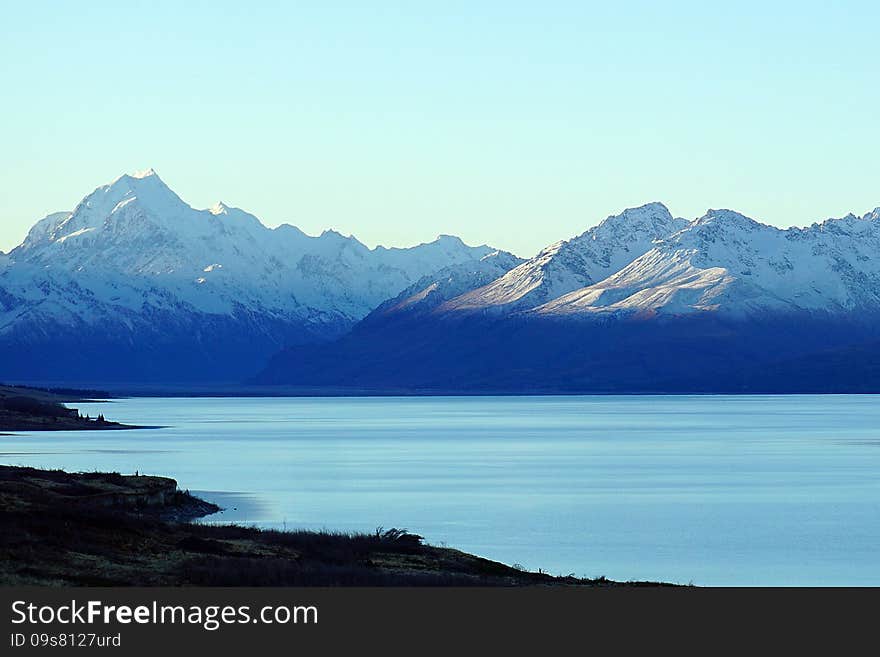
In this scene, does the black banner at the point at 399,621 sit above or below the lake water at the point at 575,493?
below

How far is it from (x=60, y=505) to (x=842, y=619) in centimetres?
3689

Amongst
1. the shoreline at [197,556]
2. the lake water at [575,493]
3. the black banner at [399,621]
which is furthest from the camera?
the lake water at [575,493]

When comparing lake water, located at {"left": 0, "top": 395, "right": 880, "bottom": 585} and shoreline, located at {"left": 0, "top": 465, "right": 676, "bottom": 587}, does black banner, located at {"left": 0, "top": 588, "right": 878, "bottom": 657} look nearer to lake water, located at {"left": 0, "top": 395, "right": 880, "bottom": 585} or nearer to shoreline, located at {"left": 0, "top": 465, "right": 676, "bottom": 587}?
shoreline, located at {"left": 0, "top": 465, "right": 676, "bottom": 587}

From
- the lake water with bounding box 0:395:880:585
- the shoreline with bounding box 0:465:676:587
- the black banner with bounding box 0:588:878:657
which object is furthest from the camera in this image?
the lake water with bounding box 0:395:880:585

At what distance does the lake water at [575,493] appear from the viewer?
71.2m

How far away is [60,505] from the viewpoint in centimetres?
6850

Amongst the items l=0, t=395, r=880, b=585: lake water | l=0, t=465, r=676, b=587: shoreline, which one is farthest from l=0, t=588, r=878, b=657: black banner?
l=0, t=395, r=880, b=585: lake water

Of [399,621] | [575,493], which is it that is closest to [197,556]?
[399,621]

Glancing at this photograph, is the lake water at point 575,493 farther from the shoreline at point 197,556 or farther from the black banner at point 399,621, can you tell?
the black banner at point 399,621

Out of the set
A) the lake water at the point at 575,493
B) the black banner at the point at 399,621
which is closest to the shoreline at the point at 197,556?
the black banner at the point at 399,621

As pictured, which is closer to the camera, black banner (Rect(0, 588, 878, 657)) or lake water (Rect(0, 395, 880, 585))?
black banner (Rect(0, 588, 878, 657))

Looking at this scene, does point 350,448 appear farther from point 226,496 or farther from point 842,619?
point 842,619

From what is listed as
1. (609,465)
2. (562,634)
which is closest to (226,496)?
(609,465)

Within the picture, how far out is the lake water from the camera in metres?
71.2
